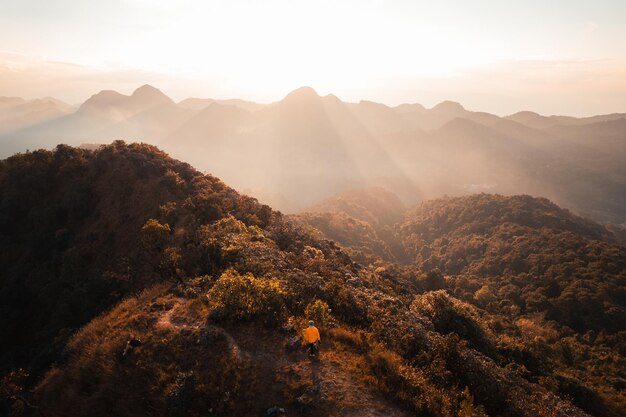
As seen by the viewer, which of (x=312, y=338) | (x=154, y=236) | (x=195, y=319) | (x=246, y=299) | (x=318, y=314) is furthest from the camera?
(x=154, y=236)

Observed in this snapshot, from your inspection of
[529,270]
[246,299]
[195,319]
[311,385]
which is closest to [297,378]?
[311,385]

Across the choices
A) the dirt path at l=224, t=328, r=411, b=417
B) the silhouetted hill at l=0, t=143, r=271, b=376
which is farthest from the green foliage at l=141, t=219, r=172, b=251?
the dirt path at l=224, t=328, r=411, b=417

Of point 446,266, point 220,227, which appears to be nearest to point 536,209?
point 446,266

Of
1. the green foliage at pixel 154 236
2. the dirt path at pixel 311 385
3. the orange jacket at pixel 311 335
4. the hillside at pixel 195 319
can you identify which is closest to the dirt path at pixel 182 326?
the hillside at pixel 195 319

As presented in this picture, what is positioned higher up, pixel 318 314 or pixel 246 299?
pixel 246 299

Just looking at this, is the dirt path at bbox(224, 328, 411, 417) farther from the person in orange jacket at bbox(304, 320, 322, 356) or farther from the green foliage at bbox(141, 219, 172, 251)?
the green foliage at bbox(141, 219, 172, 251)

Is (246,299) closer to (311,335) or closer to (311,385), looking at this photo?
(311,335)
